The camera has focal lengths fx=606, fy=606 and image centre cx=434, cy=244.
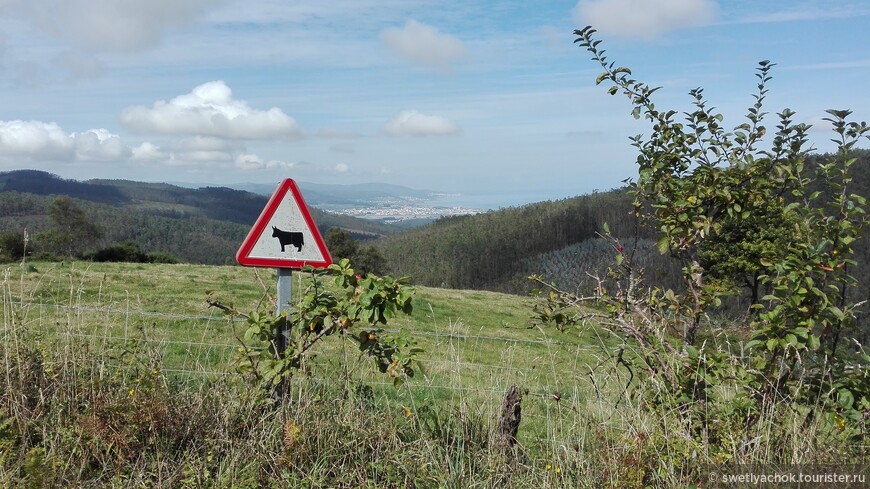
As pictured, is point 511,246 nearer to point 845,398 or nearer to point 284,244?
point 284,244

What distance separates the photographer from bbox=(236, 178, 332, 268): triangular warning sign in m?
4.63

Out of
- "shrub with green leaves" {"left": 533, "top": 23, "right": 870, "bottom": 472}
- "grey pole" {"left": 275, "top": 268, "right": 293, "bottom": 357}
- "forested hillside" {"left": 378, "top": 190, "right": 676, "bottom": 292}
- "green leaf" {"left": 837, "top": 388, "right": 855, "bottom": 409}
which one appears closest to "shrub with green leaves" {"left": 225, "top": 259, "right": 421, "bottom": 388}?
"grey pole" {"left": 275, "top": 268, "right": 293, "bottom": 357}

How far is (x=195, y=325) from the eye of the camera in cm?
1281

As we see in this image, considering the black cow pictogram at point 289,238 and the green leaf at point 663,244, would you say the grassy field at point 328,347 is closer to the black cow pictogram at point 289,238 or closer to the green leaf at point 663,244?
the black cow pictogram at point 289,238

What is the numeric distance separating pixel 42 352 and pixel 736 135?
5.93m

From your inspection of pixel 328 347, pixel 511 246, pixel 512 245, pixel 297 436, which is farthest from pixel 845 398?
pixel 512 245

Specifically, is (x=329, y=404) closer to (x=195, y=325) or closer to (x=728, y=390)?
(x=728, y=390)

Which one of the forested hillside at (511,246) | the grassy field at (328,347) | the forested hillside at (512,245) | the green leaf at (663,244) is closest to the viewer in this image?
the grassy field at (328,347)

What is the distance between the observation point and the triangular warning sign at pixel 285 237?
4.63 meters

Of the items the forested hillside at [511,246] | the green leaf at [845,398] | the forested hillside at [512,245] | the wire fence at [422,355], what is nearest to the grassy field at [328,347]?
the wire fence at [422,355]

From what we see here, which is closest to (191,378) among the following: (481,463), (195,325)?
(481,463)

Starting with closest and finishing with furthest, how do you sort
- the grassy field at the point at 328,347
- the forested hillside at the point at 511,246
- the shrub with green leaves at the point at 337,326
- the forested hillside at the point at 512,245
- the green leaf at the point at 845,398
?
the green leaf at the point at 845,398
the shrub with green leaves at the point at 337,326
the grassy field at the point at 328,347
the forested hillside at the point at 512,245
the forested hillside at the point at 511,246

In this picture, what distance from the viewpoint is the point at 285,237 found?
15.6ft

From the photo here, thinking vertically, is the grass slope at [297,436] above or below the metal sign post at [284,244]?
below
